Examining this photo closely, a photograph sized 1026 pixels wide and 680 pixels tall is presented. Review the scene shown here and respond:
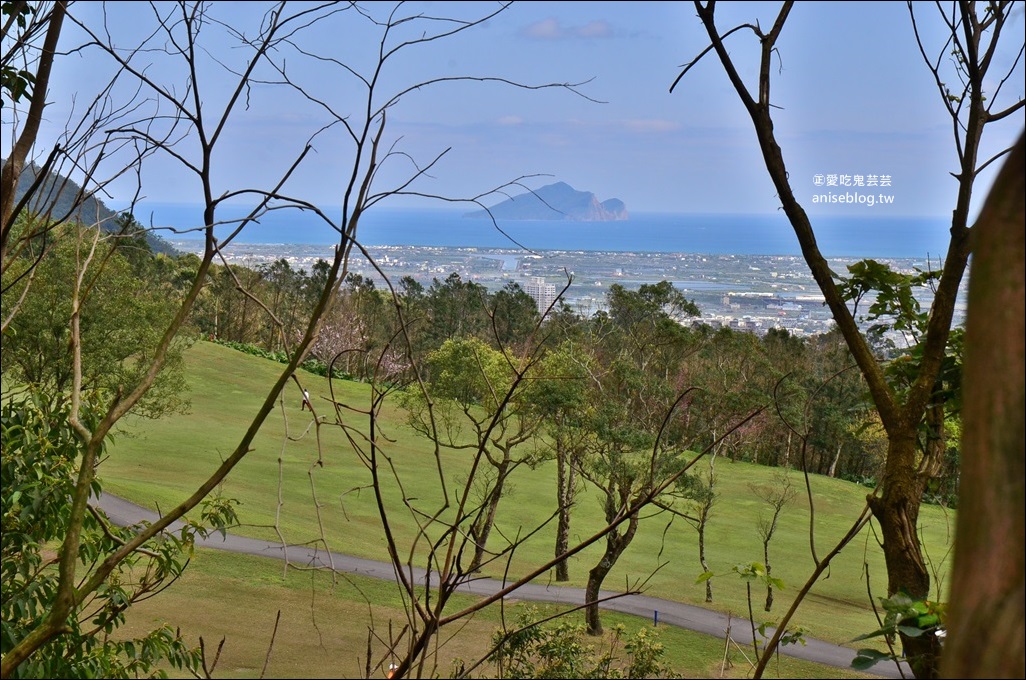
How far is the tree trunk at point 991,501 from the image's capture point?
0.57ft

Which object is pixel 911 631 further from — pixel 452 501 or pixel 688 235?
pixel 688 235

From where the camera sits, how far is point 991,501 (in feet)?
0.57

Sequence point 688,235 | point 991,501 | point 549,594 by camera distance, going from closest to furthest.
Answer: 1. point 991,501
2. point 549,594
3. point 688,235

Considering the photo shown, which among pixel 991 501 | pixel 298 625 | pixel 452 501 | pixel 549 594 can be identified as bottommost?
pixel 298 625

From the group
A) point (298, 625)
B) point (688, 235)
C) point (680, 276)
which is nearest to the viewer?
point (298, 625)

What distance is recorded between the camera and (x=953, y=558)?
0.18 meters

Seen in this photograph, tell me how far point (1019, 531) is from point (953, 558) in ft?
0.04

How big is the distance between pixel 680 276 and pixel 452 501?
16625 mm

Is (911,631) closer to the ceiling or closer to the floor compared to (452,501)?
closer to the ceiling

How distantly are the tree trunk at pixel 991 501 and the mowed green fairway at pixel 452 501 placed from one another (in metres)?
11.4

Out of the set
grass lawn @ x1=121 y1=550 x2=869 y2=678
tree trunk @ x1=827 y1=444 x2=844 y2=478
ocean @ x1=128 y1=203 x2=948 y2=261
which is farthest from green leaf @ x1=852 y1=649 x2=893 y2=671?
ocean @ x1=128 y1=203 x2=948 y2=261

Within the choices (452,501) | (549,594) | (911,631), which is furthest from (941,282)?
(452,501)

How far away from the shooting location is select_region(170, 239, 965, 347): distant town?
18.1 m

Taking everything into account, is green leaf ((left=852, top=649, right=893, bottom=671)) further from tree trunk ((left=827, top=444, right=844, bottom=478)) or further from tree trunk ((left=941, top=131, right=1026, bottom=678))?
tree trunk ((left=827, top=444, right=844, bottom=478))
